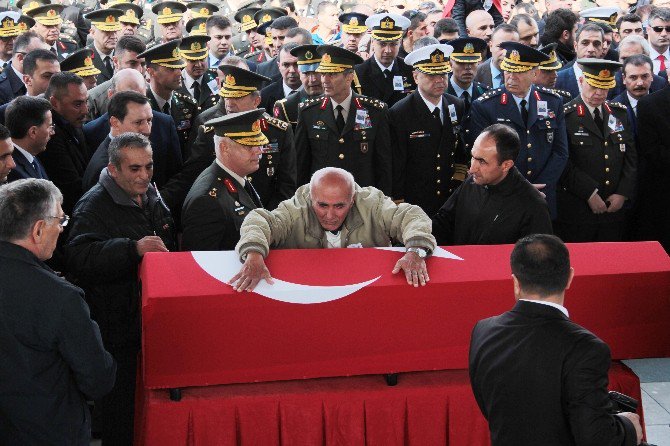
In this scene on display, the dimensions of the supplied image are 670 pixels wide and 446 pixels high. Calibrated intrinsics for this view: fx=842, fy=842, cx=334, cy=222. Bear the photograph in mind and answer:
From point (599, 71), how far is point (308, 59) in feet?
6.89

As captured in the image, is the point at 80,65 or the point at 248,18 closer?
the point at 80,65

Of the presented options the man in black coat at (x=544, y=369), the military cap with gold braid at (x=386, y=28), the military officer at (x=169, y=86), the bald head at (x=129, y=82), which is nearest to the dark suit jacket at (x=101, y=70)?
the military officer at (x=169, y=86)

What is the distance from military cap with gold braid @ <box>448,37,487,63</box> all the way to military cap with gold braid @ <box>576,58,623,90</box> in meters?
1.03

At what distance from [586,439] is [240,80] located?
3.53 meters

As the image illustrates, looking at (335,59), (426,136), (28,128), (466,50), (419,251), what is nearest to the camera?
(419,251)

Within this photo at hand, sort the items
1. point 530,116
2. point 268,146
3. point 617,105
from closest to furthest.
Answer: point 268,146 < point 530,116 < point 617,105

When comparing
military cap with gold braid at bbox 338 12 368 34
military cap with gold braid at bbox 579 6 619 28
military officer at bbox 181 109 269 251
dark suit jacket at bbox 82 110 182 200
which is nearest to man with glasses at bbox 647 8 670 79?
military cap with gold braid at bbox 579 6 619 28

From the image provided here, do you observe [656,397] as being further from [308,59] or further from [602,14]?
[602,14]

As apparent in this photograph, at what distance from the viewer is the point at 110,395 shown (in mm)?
3842

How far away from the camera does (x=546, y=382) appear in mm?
2598

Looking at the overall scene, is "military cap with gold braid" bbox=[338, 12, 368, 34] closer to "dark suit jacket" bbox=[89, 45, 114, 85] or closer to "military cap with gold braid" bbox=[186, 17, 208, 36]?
"military cap with gold braid" bbox=[186, 17, 208, 36]

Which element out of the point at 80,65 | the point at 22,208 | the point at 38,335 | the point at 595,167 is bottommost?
the point at 595,167

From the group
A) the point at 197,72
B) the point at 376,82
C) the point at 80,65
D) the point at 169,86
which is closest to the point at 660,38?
the point at 376,82

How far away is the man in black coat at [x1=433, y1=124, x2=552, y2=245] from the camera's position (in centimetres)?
427
